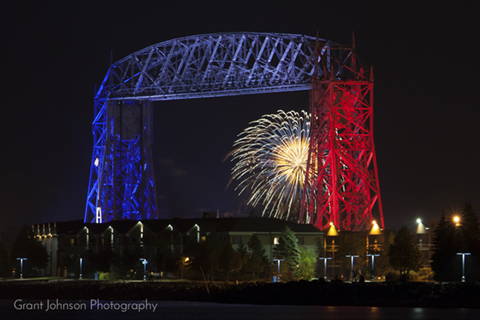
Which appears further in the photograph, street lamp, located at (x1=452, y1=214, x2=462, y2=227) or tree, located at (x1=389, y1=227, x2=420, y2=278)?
tree, located at (x1=389, y1=227, x2=420, y2=278)

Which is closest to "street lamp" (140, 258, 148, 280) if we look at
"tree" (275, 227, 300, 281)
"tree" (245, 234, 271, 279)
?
"tree" (245, 234, 271, 279)

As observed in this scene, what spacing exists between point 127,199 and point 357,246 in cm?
3366

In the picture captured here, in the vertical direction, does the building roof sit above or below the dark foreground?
above

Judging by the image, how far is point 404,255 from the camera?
116 meters

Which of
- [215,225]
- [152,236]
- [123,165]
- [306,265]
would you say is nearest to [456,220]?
[306,265]

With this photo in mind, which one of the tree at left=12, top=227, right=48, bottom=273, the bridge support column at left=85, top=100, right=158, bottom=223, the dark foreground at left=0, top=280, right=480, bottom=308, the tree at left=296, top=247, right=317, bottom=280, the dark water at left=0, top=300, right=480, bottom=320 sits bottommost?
the dark water at left=0, top=300, right=480, bottom=320

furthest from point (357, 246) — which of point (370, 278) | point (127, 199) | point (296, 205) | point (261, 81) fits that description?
point (127, 199)

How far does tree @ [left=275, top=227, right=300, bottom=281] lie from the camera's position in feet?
408

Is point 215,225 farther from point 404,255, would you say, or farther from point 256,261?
point 404,255

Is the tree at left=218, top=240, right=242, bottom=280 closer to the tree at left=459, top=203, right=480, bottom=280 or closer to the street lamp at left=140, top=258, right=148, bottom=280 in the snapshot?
the street lamp at left=140, top=258, right=148, bottom=280

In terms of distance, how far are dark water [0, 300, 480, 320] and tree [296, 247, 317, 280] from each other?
19.8 metres

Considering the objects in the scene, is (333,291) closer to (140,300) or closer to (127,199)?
(140,300)

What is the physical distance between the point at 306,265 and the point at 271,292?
68.4 feet

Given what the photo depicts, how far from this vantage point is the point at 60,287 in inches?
4680
